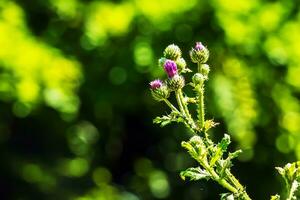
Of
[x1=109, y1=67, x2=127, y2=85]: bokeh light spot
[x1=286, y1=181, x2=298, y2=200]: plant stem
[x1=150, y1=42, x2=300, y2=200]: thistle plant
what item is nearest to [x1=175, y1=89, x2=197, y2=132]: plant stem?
[x1=150, y1=42, x2=300, y2=200]: thistle plant

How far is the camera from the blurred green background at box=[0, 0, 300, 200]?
15.3 ft

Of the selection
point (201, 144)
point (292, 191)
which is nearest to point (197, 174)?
point (201, 144)

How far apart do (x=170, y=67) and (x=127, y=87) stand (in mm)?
3349

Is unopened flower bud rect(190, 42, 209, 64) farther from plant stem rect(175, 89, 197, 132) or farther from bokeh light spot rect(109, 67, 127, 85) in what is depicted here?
bokeh light spot rect(109, 67, 127, 85)

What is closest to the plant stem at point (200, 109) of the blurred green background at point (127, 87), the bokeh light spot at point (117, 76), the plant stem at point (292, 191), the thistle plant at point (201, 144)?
the thistle plant at point (201, 144)

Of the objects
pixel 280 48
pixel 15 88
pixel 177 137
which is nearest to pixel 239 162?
pixel 177 137

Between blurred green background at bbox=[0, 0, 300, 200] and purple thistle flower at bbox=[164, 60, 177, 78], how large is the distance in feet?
9.95

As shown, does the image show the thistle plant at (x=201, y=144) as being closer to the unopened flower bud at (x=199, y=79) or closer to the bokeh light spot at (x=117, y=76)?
the unopened flower bud at (x=199, y=79)

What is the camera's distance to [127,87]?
195 inches

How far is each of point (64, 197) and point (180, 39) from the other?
1284 millimetres

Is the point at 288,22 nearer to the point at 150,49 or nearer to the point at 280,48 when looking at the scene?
the point at 280,48

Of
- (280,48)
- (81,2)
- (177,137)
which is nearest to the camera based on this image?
(280,48)

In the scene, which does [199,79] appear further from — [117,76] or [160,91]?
[117,76]

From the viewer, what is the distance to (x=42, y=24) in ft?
16.6
